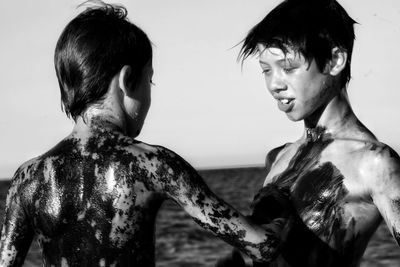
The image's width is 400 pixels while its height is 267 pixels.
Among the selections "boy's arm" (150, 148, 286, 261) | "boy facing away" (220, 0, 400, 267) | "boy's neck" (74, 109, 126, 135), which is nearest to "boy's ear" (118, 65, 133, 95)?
"boy's neck" (74, 109, 126, 135)

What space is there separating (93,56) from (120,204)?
69 centimetres

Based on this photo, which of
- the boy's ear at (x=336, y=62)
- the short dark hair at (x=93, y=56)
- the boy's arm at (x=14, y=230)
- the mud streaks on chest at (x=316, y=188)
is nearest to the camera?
the short dark hair at (x=93, y=56)

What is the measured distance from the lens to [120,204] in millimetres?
3412

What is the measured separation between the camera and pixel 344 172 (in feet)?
13.7

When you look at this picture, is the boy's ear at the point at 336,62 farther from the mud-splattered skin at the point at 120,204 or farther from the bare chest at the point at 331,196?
the mud-splattered skin at the point at 120,204

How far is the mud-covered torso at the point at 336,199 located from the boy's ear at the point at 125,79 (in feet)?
4.23

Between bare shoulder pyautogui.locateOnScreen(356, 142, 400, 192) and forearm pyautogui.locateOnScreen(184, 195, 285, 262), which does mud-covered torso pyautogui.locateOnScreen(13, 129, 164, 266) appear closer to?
forearm pyautogui.locateOnScreen(184, 195, 285, 262)

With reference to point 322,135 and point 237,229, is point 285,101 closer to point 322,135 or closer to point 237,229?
point 322,135

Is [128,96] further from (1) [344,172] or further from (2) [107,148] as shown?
(1) [344,172]

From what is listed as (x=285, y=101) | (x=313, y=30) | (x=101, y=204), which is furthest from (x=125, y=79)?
(x=313, y=30)

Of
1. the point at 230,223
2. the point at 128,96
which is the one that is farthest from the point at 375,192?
the point at 128,96

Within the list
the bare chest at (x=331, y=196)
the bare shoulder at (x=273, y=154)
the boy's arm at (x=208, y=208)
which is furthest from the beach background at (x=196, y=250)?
the boy's arm at (x=208, y=208)

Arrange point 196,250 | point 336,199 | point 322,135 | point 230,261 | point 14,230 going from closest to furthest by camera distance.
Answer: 1. point 14,230
2. point 230,261
3. point 336,199
4. point 322,135
5. point 196,250

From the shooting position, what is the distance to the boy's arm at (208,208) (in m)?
3.38
